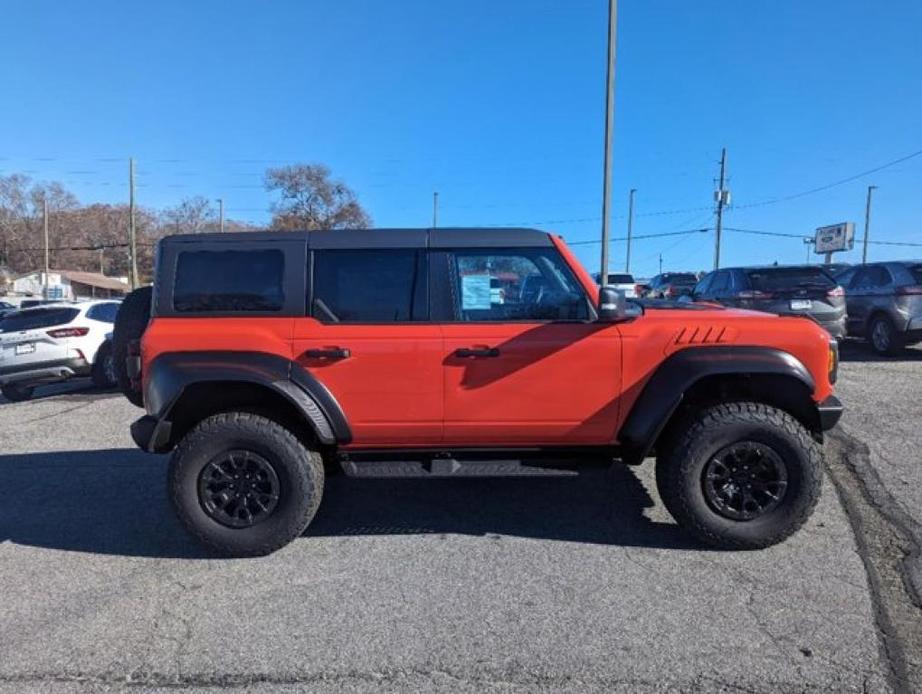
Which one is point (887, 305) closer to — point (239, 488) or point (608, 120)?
point (608, 120)

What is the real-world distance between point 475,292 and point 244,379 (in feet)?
4.83

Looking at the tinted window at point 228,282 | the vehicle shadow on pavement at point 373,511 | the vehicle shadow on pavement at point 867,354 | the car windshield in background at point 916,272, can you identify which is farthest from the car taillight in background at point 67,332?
the car windshield in background at point 916,272

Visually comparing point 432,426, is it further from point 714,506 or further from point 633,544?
point 714,506

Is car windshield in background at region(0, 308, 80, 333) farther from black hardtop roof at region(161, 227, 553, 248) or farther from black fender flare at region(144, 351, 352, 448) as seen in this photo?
black fender flare at region(144, 351, 352, 448)

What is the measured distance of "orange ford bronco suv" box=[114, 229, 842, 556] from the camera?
156 inches

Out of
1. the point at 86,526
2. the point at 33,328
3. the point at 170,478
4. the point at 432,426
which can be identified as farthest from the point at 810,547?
the point at 33,328

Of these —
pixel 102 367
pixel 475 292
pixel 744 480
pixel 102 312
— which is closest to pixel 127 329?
pixel 475 292

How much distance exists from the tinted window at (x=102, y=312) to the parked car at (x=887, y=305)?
43.0 feet

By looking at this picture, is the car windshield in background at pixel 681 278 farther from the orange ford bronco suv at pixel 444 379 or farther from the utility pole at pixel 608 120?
the orange ford bronco suv at pixel 444 379

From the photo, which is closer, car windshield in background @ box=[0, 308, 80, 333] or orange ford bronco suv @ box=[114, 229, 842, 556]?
orange ford bronco suv @ box=[114, 229, 842, 556]

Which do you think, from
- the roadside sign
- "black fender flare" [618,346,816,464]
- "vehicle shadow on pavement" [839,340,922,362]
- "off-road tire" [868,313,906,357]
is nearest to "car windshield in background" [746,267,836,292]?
"off-road tire" [868,313,906,357]

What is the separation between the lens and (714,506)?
4.02m

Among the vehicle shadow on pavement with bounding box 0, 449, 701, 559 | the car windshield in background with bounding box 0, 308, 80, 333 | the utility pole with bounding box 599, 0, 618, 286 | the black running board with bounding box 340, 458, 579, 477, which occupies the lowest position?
the vehicle shadow on pavement with bounding box 0, 449, 701, 559

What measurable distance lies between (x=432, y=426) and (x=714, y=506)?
176 centimetres
